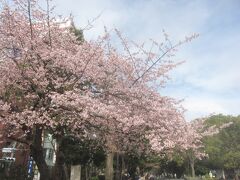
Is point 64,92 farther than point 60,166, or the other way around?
point 60,166

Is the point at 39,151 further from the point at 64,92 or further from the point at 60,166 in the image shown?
the point at 60,166

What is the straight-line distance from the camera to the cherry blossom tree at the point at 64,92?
11.9 metres

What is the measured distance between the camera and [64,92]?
11.8 m

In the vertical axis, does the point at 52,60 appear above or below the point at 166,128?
above

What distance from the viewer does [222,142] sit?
6681 cm

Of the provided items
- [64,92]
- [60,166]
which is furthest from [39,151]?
[60,166]

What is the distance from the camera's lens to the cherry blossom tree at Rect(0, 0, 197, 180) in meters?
11.9

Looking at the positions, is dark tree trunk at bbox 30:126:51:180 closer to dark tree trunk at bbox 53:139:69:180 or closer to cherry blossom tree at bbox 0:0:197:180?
cherry blossom tree at bbox 0:0:197:180

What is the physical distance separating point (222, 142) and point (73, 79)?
2346 inches

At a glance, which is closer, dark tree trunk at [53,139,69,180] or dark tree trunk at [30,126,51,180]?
dark tree trunk at [30,126,51,180]

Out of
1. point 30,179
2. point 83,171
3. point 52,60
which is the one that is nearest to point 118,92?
point 52,60

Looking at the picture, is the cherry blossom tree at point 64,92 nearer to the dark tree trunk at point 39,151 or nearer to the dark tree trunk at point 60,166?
the dark tree trunk at point 39,151

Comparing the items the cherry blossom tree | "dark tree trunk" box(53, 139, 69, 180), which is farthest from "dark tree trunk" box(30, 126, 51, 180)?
"dark tree trunk" box(53, 139, 69, 180)

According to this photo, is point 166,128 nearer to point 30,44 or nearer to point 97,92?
point 97,92
